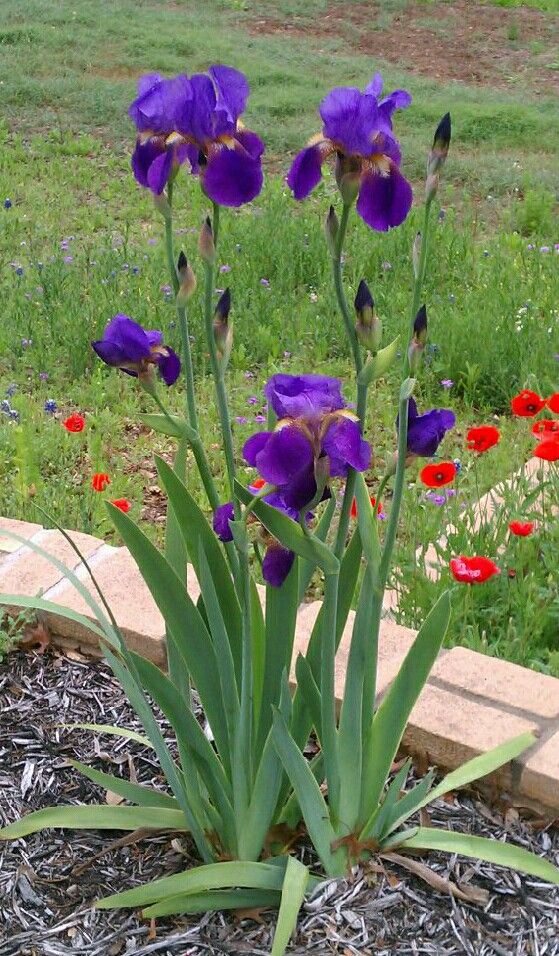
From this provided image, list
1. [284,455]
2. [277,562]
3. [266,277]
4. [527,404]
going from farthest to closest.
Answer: [266,277], [527,404], [277,562], [284,455]

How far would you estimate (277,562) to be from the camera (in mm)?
1539

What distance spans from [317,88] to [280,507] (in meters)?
8.05

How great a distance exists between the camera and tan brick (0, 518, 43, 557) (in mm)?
2662

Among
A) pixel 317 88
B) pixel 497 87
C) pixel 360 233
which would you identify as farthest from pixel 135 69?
pixel 360 233

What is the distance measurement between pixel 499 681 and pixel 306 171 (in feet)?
3.70

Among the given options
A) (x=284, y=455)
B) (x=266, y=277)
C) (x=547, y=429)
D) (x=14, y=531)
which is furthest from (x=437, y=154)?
(x=266, y=277)

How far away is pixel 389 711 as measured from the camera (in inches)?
67.9

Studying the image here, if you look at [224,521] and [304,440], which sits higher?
[304,440]

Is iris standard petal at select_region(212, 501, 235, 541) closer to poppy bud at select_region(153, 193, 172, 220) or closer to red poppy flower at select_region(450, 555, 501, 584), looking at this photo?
poppy bud at select_region(153, 193, 172, 220)

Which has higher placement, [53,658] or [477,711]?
[477,711]

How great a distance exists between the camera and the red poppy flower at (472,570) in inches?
90.5

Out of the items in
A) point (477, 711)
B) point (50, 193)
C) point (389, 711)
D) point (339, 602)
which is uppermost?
point (339, 602)

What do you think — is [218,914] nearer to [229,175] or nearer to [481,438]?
[229,175]

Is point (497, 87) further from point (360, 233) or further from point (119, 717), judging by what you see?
point (119, 717)
